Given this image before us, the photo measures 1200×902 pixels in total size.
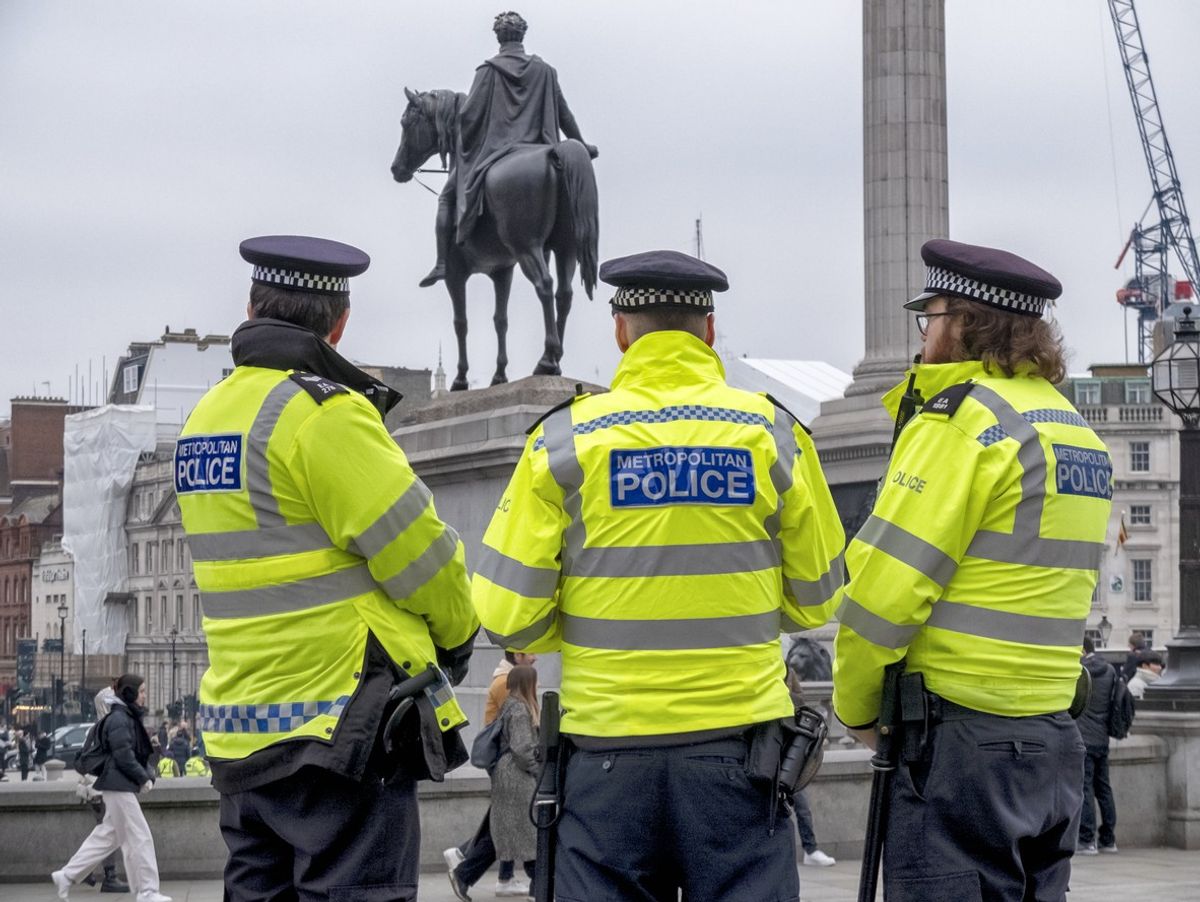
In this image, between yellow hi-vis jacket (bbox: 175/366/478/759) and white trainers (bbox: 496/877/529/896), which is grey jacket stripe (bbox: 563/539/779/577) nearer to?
yellow hi-vis jacket (bbox: 175/366/478/759)

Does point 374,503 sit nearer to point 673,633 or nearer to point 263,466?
point 263,466

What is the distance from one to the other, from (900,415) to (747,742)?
44.5 inches

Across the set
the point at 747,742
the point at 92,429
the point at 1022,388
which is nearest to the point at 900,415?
the point at 1022,388

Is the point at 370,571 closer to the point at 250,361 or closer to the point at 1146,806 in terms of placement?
the point at 250,361

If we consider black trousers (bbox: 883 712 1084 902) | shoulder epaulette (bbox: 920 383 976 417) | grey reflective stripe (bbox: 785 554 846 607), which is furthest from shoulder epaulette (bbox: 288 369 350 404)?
black trousers (bbox: 883 712 1084 902)

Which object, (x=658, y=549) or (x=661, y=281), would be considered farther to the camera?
(x=661, y=281)

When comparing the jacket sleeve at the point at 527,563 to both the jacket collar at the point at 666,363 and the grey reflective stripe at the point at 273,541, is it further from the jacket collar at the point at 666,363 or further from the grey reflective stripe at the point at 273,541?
the grey reflective stripe at the point at 273,541

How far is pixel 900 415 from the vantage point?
5637 mm

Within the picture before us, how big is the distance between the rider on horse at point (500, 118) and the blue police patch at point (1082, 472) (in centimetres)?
1052

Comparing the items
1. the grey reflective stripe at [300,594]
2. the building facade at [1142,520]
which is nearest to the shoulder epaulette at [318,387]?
the grey reflective stripe at [300,594]

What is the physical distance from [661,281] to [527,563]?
82cm

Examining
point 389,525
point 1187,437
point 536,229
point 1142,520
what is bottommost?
point 389,525

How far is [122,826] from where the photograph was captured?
39.1 ft

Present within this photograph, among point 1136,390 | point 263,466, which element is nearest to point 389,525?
point 263,466
